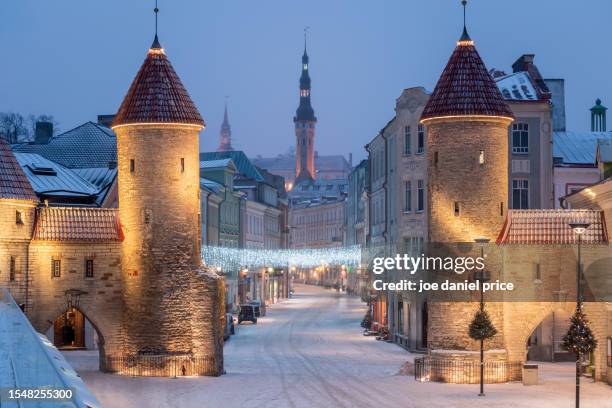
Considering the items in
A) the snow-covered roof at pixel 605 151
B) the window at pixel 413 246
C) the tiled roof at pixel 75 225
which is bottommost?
the window at pixel 413 246

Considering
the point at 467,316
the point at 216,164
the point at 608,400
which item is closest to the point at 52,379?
the point at 608,400

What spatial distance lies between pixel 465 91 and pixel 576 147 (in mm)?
20782

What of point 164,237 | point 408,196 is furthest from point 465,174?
point 408,196

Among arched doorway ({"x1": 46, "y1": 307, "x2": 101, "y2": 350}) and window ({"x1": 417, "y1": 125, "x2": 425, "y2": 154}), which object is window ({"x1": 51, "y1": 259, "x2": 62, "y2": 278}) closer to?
arched doorway ({"x1": 46, "y1": 307, "x2": 101, "y2": 350})

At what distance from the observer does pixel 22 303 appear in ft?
146

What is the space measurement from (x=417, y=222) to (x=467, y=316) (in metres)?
15.9

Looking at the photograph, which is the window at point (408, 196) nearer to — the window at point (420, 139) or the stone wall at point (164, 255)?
the window at point (420, 139)

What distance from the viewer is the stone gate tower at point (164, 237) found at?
4544 centimetres

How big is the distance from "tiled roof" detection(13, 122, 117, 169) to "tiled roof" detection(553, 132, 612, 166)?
85.2 ft

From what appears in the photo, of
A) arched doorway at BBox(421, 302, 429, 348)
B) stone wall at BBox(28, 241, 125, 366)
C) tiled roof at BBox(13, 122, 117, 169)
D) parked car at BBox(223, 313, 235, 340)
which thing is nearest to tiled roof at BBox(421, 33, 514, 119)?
stone wall at BBox(28, 241, 125, 366)

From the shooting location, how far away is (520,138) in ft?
193

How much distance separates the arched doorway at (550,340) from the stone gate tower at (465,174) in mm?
9855

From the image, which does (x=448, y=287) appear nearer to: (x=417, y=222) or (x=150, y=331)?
(x=150, y=331)

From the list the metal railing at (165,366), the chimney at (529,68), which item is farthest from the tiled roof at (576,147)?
the metal railing at (165,366)
